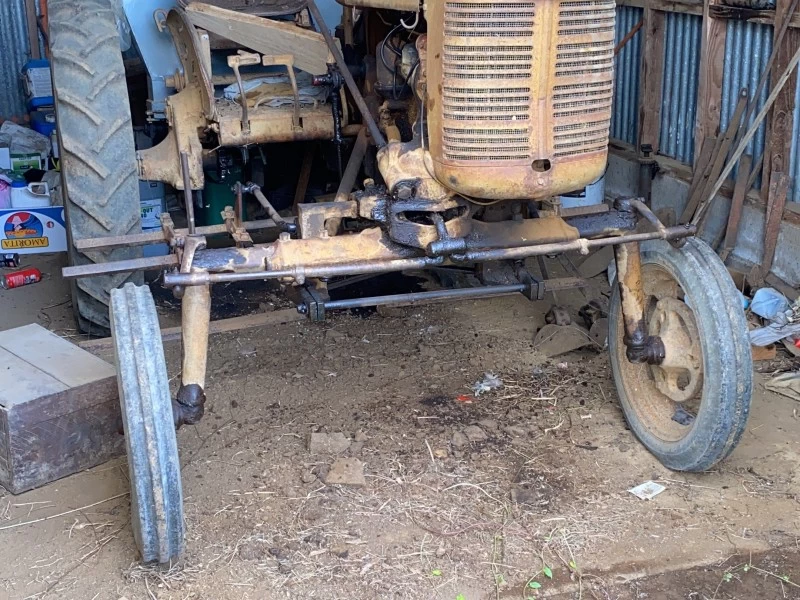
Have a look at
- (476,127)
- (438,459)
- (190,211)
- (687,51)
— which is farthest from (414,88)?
(687,51)

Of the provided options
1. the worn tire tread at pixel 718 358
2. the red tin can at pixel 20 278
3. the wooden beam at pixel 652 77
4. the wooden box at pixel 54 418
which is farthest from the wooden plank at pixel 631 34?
the wooden box at pixel 54 418

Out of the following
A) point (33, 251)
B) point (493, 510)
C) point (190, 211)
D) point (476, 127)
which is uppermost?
point (476, 127)

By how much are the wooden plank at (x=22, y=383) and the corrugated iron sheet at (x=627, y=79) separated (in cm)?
409

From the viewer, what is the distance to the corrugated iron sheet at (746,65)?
514 centimetres

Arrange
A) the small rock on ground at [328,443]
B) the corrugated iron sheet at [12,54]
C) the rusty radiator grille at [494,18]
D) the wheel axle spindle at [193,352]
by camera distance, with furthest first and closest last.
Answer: the corrugated iron sheet at [12,54]
the small rock on ground at [328,443]
the wheel axle spindle at [193,352]
the rusty radiator grille at [494,18]

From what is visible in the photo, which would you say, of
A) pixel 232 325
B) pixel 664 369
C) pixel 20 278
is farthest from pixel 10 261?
pixel 664 369

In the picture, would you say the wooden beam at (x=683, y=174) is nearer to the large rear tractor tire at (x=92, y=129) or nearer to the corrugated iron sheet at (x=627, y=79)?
the corrugated iron sheet at (x=627, y=79)

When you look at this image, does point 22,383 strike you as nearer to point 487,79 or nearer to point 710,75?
point 487,79

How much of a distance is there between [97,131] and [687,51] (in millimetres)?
3361

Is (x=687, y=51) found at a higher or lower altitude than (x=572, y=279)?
higher

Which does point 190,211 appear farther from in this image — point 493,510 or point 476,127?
point 493,510

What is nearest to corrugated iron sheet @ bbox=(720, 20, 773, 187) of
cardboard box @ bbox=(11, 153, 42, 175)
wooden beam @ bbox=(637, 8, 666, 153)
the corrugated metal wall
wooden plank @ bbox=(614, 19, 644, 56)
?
the corrugated metal wall

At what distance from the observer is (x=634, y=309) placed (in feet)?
11.9

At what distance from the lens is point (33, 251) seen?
556 centimetres
